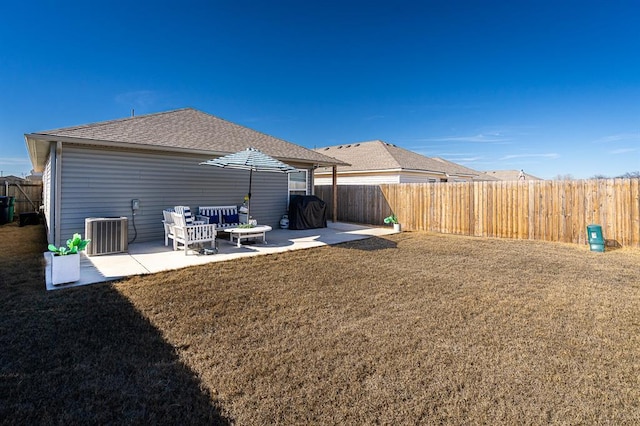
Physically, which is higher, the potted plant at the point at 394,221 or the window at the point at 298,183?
the window at the point at 298,183

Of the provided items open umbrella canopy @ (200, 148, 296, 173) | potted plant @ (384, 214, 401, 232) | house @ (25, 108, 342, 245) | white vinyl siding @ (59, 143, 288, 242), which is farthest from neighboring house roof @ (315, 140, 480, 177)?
open umbrella canopy @ (200, 148, 296, 173)

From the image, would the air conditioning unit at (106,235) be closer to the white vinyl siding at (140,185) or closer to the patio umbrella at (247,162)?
the white vinyl siding at (140,185)

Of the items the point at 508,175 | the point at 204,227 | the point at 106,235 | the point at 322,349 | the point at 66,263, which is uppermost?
the point at 508,175

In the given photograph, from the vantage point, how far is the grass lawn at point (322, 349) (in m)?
2.03

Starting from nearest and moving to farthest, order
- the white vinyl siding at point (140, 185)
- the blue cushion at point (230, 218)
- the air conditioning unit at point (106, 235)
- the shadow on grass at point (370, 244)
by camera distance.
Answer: the air conditioning unit at point (106, 235)
the white vinyl siding at point (140, 185)
the shadow on grass at point (370, 244)
the blue cushion at point (230, 218)

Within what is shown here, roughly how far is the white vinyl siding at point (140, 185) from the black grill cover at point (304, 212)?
1.33 metres

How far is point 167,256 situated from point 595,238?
34.1 feet

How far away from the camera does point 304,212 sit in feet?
36.5

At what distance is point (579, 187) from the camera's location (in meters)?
8.56

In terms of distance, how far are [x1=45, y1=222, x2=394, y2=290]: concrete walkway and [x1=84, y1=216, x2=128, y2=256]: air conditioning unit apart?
0.61 feet

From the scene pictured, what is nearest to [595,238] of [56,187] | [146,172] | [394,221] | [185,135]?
[394,221]

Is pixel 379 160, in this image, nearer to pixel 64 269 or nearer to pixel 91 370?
pixel 64 269

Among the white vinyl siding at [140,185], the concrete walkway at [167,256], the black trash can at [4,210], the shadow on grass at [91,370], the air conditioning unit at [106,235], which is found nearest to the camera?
the shadow on grass at [91,370]

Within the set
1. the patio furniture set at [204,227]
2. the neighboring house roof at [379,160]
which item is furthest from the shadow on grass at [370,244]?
the neighboring house roof at [379,160]
